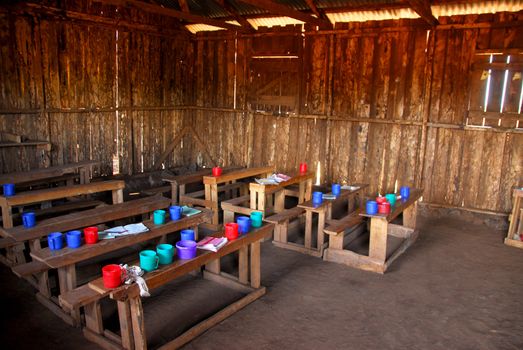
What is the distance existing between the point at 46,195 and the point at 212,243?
314 centimetres

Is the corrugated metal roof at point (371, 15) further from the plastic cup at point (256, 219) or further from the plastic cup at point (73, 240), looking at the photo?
the plastic cup at point (73, 240)

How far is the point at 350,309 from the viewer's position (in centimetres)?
485

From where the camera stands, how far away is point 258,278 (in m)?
5.15

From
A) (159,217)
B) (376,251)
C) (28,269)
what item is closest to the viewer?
(28,269)

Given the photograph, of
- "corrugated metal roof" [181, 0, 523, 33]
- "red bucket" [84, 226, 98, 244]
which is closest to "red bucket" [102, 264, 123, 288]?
"red bucket" [84, 226, 98, 244]

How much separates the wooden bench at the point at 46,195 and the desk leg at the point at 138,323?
9.86ft

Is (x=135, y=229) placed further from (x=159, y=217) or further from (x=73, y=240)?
(x=73, y=240)

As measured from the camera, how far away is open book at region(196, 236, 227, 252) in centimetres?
420

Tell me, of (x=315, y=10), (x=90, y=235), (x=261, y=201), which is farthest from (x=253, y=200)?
(x=315, y=10)

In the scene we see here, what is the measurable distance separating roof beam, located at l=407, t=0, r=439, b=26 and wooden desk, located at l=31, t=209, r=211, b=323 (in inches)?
195

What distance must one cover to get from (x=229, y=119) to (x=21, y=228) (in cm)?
727

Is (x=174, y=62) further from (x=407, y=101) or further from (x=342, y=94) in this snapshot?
(x=407, y=101)

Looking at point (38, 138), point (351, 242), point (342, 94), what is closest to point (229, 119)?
point (342, 94)

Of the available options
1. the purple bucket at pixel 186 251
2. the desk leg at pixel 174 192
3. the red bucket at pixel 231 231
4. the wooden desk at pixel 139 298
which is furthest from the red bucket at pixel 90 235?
the desk leg at pixel 174 192
